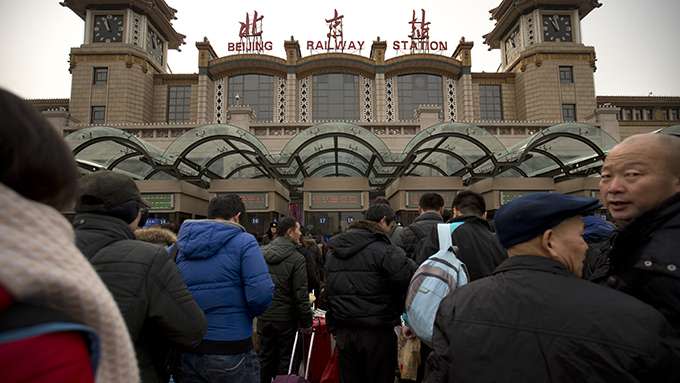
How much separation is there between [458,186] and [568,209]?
10.7m

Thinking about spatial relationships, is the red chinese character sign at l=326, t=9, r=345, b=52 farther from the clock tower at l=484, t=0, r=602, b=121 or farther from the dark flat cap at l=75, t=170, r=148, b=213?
the dark flat cap at l=75, t=170, r=148, b=213

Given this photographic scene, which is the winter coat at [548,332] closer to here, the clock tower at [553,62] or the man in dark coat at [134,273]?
the man in dark coat at [134,273]

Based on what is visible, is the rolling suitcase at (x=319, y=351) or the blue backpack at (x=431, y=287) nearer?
the blue backpack at (x=431, y=287)

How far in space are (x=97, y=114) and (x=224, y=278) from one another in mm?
31884

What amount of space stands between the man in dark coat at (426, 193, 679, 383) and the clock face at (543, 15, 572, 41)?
34.6m

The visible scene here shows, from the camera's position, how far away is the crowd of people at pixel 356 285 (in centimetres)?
69

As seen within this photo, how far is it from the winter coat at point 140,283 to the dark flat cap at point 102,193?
0.18ft

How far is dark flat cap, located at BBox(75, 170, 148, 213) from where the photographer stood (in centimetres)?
204

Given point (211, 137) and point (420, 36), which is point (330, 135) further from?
point (420, 36)

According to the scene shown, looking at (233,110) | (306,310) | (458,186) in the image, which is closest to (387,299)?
(306,310)

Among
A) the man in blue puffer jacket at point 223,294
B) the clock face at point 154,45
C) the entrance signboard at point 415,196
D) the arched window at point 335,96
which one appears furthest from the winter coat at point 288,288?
the clock face at point 154,45

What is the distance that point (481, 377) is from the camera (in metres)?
1.47

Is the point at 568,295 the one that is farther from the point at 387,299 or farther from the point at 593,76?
the point at 593,76

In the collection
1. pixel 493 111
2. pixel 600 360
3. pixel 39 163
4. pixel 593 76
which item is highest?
pixel 593 76
